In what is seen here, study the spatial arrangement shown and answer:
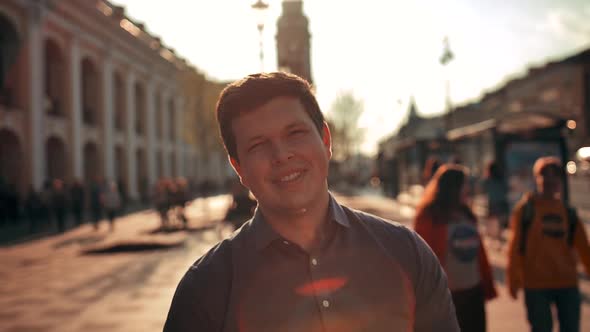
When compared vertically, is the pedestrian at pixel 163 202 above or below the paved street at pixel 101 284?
above

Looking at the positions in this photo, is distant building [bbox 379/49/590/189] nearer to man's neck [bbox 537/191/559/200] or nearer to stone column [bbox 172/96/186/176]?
man's neck [bbox 537/191/559/200]

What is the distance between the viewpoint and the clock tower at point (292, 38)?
18.1 ft

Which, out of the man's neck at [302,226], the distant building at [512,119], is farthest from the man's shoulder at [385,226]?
the distant building at [512,119]

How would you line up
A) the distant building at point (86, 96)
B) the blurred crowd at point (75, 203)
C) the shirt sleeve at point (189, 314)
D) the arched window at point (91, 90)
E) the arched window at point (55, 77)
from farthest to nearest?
1. the arched window at point (91, 90)
2. the arched window at point (55, 77)
3. the distant building at point (86, 96)
4. the blurred crowd at point (75, 203)
5. the shirt sleeve at point (189, 314)

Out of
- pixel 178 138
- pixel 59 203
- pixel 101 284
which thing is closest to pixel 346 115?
pixel 178 138

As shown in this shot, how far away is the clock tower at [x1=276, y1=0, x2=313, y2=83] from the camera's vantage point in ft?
18.1

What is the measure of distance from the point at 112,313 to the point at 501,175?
8.21 meters

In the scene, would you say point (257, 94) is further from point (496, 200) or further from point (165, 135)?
point (165, 135)

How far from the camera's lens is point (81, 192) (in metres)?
22.3

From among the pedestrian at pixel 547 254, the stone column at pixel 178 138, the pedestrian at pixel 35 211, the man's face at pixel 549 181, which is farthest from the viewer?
the stone column at pixel 178 138

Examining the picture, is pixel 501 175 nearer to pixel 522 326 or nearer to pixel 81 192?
pixel 522 326

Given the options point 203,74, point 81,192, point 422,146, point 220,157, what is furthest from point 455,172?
point 220,157

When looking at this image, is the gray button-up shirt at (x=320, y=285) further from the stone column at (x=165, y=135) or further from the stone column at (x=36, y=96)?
the stone column at (x=165, y=135)

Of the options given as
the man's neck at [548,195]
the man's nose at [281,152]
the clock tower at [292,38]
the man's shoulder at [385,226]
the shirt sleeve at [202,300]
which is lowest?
the shirt sleeve at [202,300]
